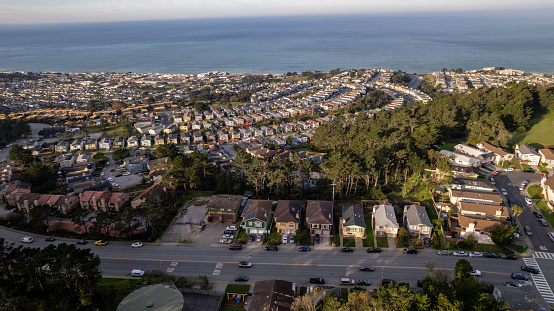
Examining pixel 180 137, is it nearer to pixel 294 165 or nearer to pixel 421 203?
pixel 294 165

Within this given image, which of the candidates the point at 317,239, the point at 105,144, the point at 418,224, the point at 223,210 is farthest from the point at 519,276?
the point at 105,144

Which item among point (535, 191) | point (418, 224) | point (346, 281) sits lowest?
point (346, 281)

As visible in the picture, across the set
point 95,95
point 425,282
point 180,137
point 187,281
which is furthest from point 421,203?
point 95,95

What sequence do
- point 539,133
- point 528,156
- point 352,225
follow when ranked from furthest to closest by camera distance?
point 539,133, point 528,156, point 352,225

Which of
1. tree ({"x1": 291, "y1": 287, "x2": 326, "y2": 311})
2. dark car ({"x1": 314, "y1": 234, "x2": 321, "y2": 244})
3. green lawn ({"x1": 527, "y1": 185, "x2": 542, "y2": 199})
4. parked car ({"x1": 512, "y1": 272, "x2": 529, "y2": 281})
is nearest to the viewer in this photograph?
tree ({"x1": 291, "y1": 287, "x2": 326, "y2": 311})

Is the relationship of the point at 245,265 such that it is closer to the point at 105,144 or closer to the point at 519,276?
the point at 519,276

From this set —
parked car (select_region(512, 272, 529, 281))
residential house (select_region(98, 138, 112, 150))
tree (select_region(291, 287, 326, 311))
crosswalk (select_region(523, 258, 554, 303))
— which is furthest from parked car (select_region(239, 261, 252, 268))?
residential house (select_region(98, 138, 112, 150))

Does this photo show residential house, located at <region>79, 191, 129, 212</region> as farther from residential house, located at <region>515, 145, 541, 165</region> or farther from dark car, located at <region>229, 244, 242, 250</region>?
residential house, located at <region>515, 145, 541, 165</region>
